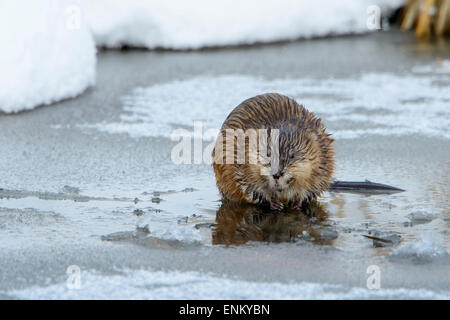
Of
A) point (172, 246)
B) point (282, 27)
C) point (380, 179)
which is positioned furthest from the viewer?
point (282, 27)

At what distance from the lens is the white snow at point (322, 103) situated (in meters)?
7.27

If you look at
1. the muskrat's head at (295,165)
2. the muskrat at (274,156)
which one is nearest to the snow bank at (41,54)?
the muskrat at (274,156)

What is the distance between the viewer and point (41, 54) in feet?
26.0

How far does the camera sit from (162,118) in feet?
25.0

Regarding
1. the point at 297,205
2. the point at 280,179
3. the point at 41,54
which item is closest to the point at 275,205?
the point at 297,205

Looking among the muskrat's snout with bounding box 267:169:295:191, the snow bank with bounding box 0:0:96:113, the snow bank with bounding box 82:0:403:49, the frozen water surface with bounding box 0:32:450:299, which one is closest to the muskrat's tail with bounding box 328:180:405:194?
the frozen water surface with bounding box 0:32:450:299

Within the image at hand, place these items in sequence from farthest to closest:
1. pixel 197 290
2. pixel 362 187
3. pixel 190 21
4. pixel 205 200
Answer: pixel 190 21, pixel 362 187, pixel 205 200, pixel 197 290

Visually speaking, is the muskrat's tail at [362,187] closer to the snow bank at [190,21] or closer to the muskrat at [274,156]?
the muskrat at [274,156]

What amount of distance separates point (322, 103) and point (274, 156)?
136 inches

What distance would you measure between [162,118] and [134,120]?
0.91ft

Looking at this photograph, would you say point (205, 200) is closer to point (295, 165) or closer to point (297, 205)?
point (297, 205)

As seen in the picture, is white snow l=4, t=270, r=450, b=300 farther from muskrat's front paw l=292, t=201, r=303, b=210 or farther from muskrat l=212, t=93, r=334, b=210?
muskrat's front paw l=292, t=201, r=303, b=210
